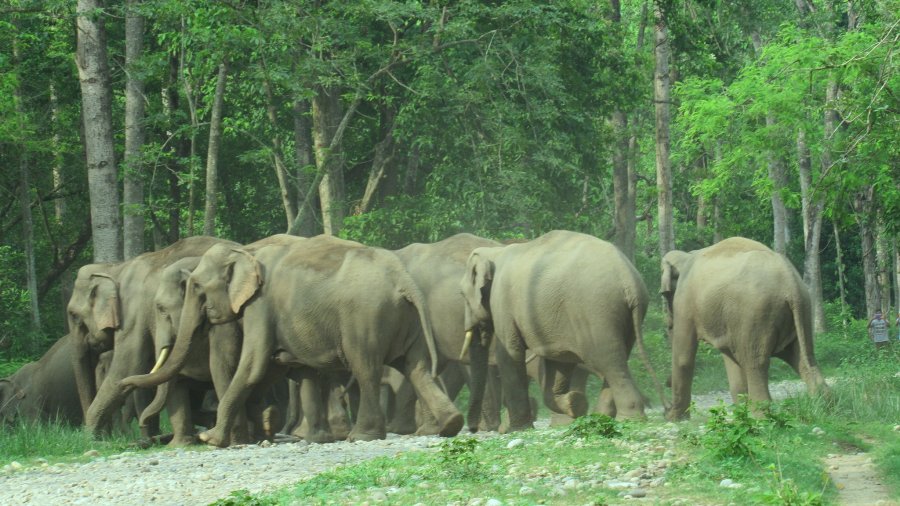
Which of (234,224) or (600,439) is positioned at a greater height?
(234,224)

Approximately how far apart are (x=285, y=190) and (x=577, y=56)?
18.8 feet

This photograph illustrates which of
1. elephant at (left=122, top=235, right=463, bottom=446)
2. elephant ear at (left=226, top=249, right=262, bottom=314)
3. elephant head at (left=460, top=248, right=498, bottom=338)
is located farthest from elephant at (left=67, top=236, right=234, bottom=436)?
elephant head at (left=460, top=248, right=498, bottom=338)

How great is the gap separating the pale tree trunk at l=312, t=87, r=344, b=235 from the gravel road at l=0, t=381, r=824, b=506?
9619 millimetres

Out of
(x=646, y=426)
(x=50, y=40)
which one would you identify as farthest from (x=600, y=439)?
(x=50, y=40)

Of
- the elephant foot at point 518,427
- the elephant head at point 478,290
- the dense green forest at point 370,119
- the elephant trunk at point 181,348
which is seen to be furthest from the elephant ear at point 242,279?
the dense green forest at point 370,119

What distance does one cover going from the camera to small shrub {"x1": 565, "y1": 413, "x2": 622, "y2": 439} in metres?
10.9

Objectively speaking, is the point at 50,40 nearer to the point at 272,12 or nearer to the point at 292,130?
the point at 292,130

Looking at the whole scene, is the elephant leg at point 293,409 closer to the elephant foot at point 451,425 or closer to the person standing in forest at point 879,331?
the elephant foot at point 451,425

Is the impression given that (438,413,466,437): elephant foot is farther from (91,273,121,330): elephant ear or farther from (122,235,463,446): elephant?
(91,273,121,330): elephant ear

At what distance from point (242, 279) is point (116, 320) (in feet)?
7.52

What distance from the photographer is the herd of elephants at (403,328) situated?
14.1 m

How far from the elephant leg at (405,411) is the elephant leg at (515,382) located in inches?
47.7

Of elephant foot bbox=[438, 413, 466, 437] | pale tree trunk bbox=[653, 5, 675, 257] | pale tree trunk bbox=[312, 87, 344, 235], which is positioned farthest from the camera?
pale tree trunk bbox=[653, 5, 675, 257]

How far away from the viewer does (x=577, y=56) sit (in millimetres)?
25016
